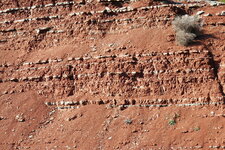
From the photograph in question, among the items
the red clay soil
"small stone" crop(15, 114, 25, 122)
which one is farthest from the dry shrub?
"small stone" crop(15, 114, 25, 122)

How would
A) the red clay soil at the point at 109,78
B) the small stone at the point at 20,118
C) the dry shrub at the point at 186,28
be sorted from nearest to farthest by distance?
the red clay soil at the point at 109,78 < the dry shrub at the point at 186,28 < the small stone at the point at 20,118

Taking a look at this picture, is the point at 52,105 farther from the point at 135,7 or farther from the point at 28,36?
the point at 135,7

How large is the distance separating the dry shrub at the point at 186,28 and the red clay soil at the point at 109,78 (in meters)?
0.31

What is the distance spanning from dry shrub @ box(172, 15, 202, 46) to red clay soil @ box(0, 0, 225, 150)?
0.31 meters

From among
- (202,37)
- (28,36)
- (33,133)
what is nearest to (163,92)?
(202,37)

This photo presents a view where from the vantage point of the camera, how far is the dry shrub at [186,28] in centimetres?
1326

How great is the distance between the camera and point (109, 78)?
13.5m

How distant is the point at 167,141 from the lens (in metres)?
11.5

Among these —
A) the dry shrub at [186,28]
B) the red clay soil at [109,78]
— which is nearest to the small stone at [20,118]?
the red clay soil at [109,78]

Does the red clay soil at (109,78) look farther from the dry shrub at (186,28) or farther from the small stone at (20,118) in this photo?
the dry shrub at (186,28)

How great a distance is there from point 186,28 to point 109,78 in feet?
13.5

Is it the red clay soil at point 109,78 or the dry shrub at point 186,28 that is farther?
the dry shrub at point 186,28

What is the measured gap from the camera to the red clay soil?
39.4 feet

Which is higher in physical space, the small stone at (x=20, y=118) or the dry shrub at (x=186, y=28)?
the dry shrub at (x=186, y=28)
